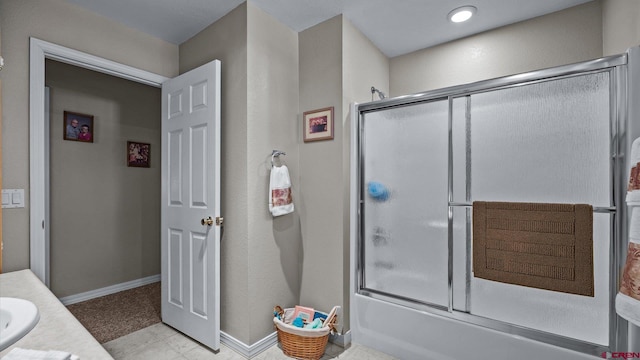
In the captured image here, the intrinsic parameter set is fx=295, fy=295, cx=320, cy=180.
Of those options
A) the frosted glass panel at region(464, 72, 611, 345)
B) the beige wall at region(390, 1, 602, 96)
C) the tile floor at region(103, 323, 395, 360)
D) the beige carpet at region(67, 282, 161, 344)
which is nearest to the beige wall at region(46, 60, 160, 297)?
the beige carpet at region(67, 282, 161, 344)

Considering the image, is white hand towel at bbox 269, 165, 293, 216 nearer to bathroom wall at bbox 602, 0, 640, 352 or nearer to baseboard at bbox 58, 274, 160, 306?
bathroom wall at bbox 602, 0, 640, 352

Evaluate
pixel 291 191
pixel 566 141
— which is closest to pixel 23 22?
pixel 291 191

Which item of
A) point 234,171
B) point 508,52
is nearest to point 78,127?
point 234,171

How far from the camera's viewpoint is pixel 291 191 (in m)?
2.32

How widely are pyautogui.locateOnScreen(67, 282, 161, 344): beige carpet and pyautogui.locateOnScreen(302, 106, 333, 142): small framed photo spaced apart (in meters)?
2.05

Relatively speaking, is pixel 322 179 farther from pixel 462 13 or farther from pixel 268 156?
pixel 462 13

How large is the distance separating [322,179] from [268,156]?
443 millimetres

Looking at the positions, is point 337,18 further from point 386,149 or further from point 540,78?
point 540,78

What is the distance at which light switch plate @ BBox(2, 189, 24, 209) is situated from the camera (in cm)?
171

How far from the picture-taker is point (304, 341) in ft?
6.36

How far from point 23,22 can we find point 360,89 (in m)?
2.23

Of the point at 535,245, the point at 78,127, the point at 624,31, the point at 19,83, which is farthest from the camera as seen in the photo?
the point at 78,127

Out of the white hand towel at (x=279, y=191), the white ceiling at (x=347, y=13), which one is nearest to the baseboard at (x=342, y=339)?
the white hand towel at (x=279, y=191)

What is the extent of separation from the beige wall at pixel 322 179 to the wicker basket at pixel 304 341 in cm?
30
